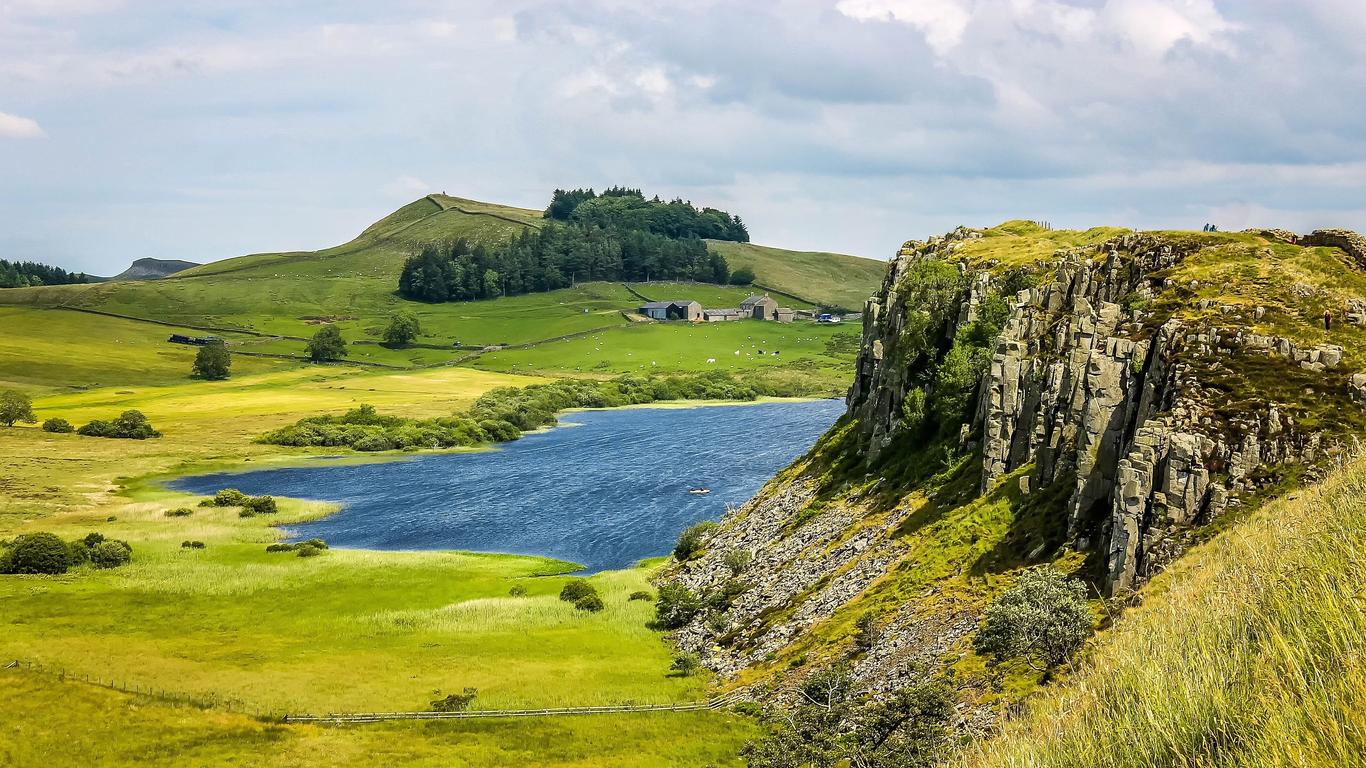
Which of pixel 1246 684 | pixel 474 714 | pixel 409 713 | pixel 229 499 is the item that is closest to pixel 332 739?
pixel 409 713

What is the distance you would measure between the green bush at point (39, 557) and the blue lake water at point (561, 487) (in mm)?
24476

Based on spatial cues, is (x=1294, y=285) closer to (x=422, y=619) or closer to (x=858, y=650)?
(x=858, y=650)

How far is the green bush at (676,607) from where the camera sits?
233 ft

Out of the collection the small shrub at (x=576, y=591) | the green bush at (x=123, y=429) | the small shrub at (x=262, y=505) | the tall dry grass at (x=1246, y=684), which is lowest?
the small shrub at (x=262, y=505)

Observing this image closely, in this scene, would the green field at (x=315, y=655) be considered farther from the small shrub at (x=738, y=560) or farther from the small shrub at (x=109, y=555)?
the small shrub at (x=738, y=560)

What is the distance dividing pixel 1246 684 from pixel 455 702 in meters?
50.8

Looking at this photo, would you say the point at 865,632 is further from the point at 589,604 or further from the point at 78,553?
the point at 78,553

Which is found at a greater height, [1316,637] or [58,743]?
[1316,637]

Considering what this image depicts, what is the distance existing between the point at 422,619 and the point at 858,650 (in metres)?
41.3

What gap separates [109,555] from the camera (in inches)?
3649

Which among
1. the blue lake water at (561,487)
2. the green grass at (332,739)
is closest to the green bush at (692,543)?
the blue lake water at (561,487)

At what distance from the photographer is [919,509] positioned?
6000 cm

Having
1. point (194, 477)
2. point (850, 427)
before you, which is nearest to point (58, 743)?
point (850, 427)

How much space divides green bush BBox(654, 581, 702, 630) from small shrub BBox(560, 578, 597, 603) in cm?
585
